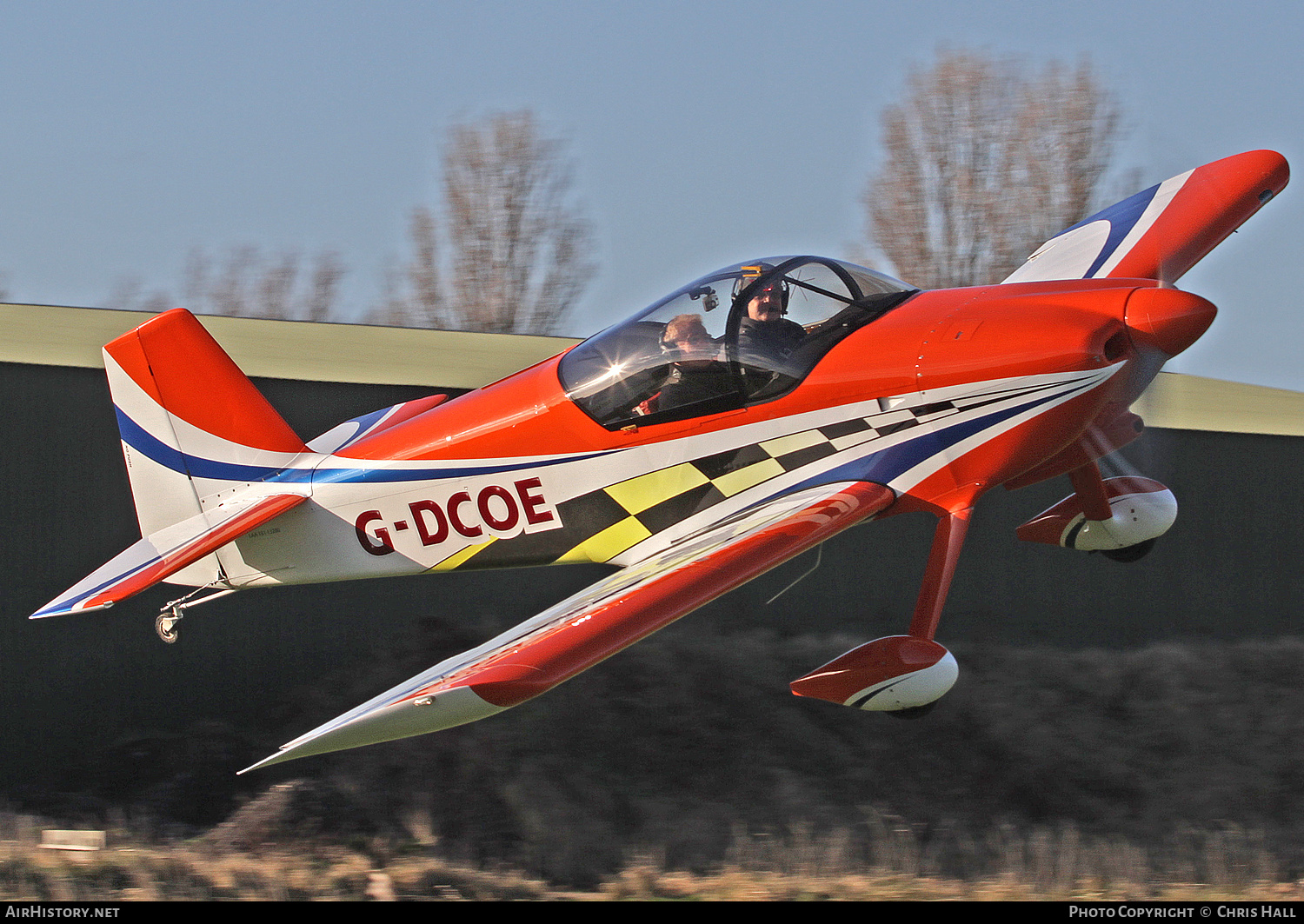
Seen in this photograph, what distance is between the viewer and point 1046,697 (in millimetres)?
12750

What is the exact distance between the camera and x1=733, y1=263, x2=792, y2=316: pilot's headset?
6996 mm

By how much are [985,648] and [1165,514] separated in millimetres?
5038

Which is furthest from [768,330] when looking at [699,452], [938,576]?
[938,576]

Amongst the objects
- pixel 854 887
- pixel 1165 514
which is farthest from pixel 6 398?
pixel 1165 514

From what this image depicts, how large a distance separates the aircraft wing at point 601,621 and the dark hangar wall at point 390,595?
4862 millimetres

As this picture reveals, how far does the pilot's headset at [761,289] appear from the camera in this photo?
7.00 metres

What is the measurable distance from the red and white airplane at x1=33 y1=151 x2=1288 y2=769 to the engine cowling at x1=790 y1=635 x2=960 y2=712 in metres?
0.01

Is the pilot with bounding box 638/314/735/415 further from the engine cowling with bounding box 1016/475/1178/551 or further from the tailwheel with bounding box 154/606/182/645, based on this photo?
the tailwheel with bounding box 154/606/182/645

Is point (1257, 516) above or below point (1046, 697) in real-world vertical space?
above

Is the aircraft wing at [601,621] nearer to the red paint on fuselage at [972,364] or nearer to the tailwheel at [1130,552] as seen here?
the red paint on fuselage at [972,364]

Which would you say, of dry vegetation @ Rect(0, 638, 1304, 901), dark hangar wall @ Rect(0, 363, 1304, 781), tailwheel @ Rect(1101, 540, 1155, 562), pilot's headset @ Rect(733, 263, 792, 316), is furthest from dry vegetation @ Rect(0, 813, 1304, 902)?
pilot's headset @ Rect(733, 263, 792, 316)

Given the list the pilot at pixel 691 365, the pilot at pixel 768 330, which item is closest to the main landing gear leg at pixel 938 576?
the pilot at pixel 768 330

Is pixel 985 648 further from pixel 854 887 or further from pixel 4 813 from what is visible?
pixel 4 813
